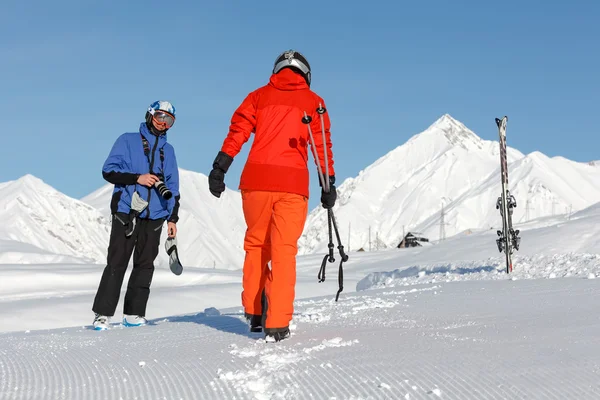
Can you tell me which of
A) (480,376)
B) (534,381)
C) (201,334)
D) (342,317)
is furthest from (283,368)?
(342,317)

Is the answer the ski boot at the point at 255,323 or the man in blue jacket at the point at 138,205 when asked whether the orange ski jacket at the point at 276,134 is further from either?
the man in blue jacket at the point at 138,205

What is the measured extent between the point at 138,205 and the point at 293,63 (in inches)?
86.2

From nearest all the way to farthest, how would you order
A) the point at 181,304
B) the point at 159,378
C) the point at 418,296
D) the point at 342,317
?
1. the point at 159,378
2. the point at 342,317
3. the point at 418,296
4. the point at 181,304

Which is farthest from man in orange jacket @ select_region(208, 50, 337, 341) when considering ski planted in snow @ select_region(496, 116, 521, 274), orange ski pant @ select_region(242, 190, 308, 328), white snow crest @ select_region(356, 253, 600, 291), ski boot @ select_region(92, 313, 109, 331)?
ski planted in snow @ select_region(496, 116, 521, 274)

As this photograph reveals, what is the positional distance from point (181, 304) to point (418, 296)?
10.0 meters

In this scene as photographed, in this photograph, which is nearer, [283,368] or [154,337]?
[283,368]

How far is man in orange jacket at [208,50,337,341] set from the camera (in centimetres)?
545

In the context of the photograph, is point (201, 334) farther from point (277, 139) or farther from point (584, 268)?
point (584, 268)

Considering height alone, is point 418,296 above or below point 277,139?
below

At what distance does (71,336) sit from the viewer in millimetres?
5965

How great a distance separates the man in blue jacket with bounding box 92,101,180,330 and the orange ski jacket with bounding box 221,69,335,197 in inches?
63.8

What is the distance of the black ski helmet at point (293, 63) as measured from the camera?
578cm

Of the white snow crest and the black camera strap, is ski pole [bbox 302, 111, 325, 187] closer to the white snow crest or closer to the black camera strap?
the black camera strap

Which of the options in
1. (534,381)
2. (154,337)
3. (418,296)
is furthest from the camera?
(418,296)
